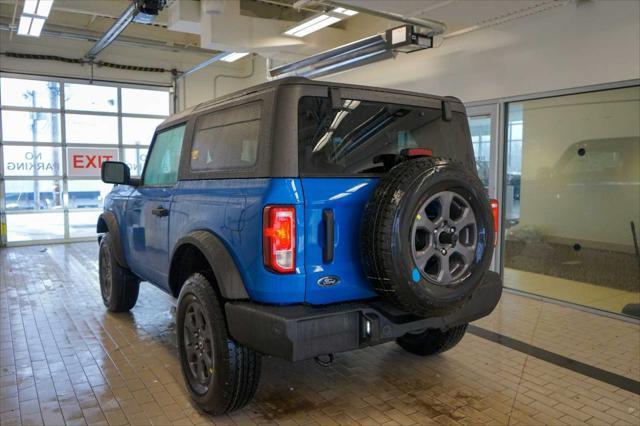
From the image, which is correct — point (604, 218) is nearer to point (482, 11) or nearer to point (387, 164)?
point (482, 11)

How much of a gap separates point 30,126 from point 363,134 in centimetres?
963

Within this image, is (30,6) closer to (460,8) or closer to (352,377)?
(460,8)

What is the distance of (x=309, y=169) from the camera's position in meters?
2.42

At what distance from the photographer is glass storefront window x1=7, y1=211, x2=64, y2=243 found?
32.6 ft

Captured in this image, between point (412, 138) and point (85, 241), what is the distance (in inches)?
369

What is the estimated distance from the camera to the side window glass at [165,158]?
3.54 meters

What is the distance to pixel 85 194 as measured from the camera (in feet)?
35.3

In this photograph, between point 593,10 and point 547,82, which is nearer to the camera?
point 593,10

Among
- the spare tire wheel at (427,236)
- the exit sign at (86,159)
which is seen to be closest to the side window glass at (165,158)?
the spare tire wheel at (427,236)

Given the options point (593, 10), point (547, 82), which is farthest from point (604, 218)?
point (593, 10)

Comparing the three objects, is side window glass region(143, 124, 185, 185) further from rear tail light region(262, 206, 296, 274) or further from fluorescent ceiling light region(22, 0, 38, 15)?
fluorescent ceiling light region(22, 0, 38, 15)

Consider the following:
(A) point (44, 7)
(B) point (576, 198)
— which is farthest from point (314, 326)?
(A) point (44, 7)

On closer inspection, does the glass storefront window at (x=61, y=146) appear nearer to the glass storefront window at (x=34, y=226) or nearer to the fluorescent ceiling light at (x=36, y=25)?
the glass storefront window at (x=34, y=226)

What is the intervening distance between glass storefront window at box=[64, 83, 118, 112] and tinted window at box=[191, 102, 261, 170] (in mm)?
8524
